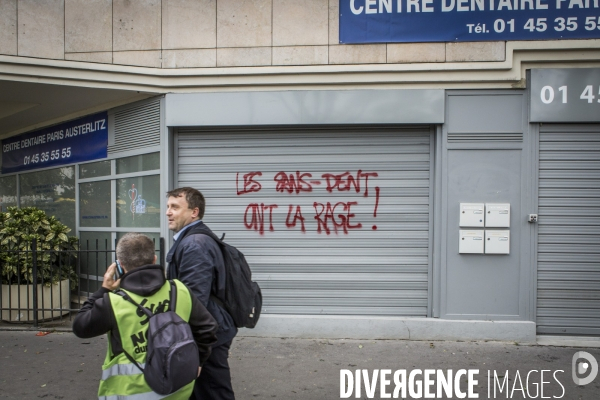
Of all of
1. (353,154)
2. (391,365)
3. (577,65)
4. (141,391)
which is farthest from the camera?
(353,154)

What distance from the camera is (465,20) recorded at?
245 inches

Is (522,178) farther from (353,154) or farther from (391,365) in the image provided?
(391,365)

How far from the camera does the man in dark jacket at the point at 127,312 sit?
2316 mm

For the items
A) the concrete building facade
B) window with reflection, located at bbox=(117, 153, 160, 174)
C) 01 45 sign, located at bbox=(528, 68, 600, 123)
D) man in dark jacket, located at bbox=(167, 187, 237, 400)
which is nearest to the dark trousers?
man in dark jacket, located at bbox=(167, 187, 237, 400)

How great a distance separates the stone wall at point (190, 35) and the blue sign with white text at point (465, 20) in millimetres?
144

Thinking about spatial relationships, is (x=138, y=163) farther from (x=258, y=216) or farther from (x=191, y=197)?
(x=191, y=197)

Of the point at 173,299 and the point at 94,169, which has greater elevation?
the point at 94,169

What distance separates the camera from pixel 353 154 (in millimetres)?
6578

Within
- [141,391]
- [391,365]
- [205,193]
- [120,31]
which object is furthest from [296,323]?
[120,31]

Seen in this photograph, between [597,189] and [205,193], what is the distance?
17.5ft

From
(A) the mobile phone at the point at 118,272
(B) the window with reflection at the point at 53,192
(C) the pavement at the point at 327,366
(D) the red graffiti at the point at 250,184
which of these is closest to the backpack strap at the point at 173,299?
(A) the mobile phone at the point at 118,272

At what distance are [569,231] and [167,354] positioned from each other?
5819 millimetres

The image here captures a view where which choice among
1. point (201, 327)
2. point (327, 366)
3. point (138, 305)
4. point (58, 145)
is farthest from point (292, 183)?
point (58, 145)
